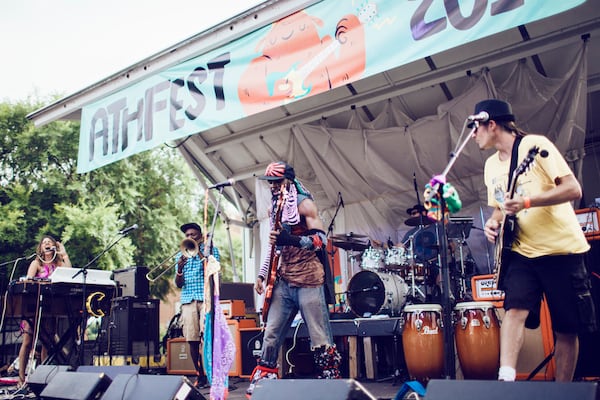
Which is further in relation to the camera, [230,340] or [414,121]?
[414,121]

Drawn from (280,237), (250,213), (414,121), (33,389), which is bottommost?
(33,389)

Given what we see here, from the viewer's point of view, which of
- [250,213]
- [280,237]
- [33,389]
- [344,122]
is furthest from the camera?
[250,213]

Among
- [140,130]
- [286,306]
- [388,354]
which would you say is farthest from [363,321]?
[140,130]

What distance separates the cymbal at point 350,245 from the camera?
747 cm

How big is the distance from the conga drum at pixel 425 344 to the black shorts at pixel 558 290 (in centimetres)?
171

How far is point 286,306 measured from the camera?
415cm

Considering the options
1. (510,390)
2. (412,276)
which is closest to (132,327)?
(412,276)

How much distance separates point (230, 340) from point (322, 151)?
4753 mm

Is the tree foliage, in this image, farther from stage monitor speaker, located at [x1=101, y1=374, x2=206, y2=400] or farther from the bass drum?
stage monitor speaker, located at [x1=101, y1=374, x2=206, y2=400]

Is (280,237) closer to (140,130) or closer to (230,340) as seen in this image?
(230,340)

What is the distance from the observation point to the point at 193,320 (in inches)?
249

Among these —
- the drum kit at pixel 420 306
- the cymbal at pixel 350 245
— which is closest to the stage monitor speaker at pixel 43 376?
the drum kit at pixel 420 306

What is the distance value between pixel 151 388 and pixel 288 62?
3.65 metres

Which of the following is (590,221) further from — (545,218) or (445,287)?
(445,287)
